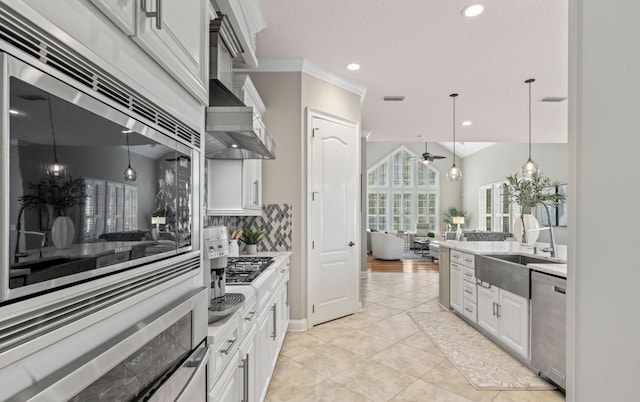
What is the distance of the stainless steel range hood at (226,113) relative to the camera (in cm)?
174

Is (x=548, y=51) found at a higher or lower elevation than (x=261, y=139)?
higher

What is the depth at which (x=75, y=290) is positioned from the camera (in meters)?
0.57

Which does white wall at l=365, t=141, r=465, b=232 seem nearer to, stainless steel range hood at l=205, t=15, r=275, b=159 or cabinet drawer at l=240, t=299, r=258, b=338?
stainless steel range hood at l=205, t=15, r=275, b=159

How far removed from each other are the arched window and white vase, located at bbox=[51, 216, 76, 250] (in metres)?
13.2

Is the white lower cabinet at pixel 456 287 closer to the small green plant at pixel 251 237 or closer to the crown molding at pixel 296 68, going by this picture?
the small green plant at pixel 251 237

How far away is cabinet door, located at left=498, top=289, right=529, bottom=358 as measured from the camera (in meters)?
2.86

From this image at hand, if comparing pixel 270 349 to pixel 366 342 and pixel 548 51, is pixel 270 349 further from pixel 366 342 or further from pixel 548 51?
pixel 548 51

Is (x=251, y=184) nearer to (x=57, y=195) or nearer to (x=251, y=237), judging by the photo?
(x=251, y=237)

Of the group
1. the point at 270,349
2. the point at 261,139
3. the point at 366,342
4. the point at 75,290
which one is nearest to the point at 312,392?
the point at 270,349

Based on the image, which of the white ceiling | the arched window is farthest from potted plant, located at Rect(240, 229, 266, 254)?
the arched window

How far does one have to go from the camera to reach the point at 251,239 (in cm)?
343

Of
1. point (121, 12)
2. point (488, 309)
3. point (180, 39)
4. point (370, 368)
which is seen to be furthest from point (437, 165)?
point (121, 12)

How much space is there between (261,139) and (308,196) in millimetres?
1610

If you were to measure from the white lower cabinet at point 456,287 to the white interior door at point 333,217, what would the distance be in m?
1.24
